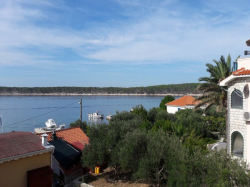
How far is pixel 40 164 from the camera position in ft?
44.9

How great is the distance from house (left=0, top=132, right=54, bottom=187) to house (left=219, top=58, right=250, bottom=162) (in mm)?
10558

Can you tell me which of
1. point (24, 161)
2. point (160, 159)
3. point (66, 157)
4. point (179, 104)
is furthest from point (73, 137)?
point (179, 104)

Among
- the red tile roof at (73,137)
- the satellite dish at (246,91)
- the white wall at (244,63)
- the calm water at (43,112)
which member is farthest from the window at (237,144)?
the calm water at (43,112)

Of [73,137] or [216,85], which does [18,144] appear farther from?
[216,85]

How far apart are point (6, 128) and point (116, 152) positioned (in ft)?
155

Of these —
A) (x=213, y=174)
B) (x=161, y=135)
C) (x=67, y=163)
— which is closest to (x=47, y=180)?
(x=67, y=163)

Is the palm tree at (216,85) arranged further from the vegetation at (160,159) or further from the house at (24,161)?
the house at (24,161)

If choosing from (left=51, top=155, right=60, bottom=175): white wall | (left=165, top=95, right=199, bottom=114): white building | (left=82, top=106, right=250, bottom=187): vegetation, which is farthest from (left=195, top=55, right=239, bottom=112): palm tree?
(left=165, top=95, right=199, bottom=114): white building

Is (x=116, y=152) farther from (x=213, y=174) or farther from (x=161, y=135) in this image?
(x=213, y=174)

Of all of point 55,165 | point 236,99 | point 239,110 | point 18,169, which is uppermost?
point 236,99

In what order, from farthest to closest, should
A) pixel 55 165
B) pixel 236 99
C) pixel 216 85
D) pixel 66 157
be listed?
1. pixel 216 85
2. pixel 66 157
3. pixel 55 165
4. pixel 236 99

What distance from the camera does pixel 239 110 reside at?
12.6 m

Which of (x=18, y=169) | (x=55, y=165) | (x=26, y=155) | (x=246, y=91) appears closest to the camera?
(x=246, y=91)

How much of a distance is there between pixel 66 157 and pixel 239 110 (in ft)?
36.5
